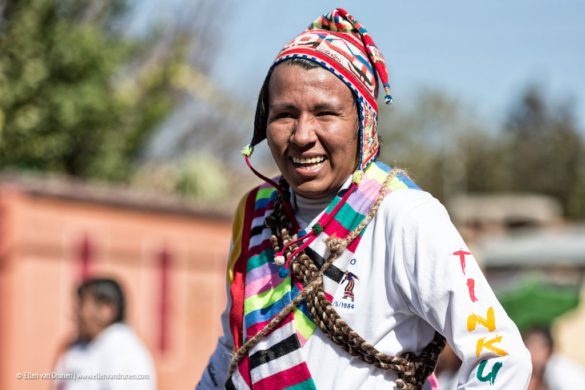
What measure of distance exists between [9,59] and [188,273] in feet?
12.1

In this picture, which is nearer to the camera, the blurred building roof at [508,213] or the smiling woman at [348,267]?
the smiling woman at [348,267]

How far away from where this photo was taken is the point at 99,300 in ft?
20.4

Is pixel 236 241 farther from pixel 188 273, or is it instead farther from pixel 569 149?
pixel 569 149

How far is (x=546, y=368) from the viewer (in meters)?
6.80

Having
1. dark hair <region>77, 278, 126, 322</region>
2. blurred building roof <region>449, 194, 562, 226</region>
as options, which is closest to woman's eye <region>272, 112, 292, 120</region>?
dark hair <region>77, 278, 126, 322</region>

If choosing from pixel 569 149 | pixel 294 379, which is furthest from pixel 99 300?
pixel 569 149

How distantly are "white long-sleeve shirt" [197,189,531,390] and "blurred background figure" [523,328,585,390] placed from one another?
14.0ft

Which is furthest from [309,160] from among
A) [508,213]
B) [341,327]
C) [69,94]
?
[508,213]

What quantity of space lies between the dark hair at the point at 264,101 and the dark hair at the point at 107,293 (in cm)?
352

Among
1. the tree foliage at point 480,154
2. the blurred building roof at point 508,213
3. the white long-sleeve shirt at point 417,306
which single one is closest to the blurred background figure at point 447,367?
the white long-sleeve shirt at point 417,306

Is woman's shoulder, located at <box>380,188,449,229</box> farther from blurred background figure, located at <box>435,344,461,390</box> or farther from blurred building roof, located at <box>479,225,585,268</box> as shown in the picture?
blurred building roof, located at <box>479,225,585,268</box>

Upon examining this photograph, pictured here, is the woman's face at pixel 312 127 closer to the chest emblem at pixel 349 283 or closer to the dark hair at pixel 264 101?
the dark hair at pixel 264 101

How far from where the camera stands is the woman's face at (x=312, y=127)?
2.70 metres

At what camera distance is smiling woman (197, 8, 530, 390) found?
252 cm
